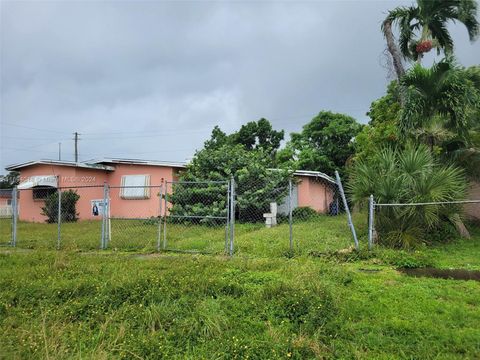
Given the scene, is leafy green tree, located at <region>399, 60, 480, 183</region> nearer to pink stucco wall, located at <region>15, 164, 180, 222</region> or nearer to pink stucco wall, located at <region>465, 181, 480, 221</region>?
pink stucco wall, located at <region>465, 181, 480, 221</region>

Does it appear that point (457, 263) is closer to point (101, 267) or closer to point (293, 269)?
point (293, 269)

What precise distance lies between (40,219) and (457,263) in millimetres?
18688

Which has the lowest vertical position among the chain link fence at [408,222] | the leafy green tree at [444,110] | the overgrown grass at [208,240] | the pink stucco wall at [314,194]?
the overgrown grass at [208,240]

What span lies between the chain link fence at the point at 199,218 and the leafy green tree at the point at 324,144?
186 inches

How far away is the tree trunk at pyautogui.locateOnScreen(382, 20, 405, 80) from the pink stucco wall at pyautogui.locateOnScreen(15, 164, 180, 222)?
1029 centimetres

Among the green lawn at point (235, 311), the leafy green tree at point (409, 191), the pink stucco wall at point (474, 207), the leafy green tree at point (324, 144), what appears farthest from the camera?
the leafy green tree at point (324, 144)

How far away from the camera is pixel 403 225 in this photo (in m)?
9.38

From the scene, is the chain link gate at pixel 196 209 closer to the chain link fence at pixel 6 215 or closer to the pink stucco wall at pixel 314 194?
the chain link fence at pixel 6 215

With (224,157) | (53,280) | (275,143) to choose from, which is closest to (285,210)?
(224,157)

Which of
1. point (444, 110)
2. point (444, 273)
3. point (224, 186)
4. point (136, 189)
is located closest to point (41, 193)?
point (136, 189)

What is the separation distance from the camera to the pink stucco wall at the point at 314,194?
19953 millimetres

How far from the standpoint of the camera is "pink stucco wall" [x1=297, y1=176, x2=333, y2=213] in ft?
65.5

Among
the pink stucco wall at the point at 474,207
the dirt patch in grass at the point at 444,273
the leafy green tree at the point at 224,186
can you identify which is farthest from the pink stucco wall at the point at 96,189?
the dirt patch in grass at the point at 444,273

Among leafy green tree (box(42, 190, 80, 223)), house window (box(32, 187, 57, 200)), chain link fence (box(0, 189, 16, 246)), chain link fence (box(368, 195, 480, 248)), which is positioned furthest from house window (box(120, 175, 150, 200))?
chain link fence (box(368, 195, 480, 248))
